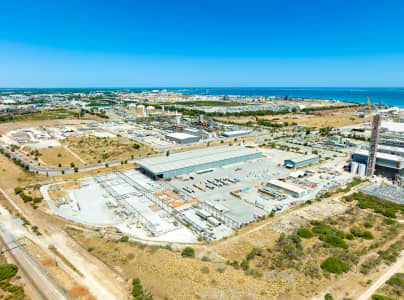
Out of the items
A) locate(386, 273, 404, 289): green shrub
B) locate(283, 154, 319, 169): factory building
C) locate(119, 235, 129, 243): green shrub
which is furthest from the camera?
locate(283, 154, 319, 169): factory building

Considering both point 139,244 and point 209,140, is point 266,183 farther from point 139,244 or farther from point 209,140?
point 209,140

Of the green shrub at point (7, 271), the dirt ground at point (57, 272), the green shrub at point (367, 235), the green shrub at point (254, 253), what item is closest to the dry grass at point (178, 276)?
the green shrub at point (254, 253)

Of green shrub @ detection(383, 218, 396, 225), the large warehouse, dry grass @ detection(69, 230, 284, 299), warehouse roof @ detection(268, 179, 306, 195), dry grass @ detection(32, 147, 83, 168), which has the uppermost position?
the large warehouse

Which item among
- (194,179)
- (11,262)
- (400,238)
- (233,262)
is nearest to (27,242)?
(11,262)

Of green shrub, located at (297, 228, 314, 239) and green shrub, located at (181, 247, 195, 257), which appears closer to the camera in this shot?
green shrub, located at (181, 247, 195, 257)

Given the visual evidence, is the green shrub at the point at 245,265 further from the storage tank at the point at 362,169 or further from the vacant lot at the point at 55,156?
the vacant lot at the point at 55,156

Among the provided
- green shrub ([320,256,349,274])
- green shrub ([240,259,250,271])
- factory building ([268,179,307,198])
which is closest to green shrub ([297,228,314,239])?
green shrub ([320,256,349,274])

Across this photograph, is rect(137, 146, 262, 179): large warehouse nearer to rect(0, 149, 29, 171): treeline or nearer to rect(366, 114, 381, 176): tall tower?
rect(366, 114, 381, 176): tall tower
